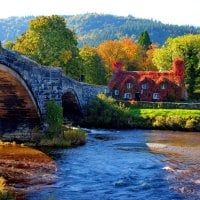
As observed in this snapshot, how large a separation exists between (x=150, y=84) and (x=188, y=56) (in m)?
13.4

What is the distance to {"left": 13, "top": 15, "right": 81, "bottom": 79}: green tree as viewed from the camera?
69.5 metres

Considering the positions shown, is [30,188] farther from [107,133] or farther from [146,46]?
[146,46]

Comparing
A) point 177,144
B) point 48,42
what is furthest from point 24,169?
point 48,42

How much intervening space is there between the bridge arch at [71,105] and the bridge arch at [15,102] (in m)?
11.7

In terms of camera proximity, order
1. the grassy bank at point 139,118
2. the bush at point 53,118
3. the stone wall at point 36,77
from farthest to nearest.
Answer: the grassy bank at point 139,118
the bush at point 53,118
the stone wall at point 36,77

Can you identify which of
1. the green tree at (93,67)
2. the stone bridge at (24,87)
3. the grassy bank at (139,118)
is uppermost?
the green tree at (93,67)

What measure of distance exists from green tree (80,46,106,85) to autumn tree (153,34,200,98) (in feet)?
40.3

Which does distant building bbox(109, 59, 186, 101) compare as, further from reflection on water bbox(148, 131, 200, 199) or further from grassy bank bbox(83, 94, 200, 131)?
reflection on water bbox(148, 131, 200, 199)

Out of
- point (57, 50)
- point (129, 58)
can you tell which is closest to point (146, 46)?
point (129, 58)

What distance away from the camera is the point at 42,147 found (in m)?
43.2

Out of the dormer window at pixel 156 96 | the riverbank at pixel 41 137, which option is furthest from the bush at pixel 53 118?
the dormer window at pixel 156 96

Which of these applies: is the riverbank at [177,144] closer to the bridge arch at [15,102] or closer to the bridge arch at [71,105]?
the bridge arch at [71,105]

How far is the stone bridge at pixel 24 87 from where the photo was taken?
39.5m

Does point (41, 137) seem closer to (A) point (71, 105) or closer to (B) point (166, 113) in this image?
(A) point (71, 105)
